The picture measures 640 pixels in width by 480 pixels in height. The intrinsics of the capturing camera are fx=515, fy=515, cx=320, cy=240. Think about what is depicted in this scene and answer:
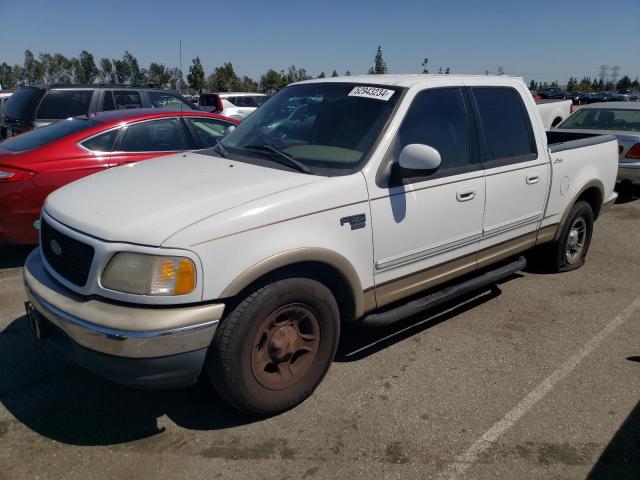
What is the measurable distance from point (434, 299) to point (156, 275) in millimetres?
2014

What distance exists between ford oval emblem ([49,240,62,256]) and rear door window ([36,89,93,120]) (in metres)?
5.93

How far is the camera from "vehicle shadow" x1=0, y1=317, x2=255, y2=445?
2854mm

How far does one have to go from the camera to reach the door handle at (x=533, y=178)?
13.9 ft

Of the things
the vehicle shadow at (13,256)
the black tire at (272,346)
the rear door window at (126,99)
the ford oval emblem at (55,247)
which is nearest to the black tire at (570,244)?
the black tire at (272,346)

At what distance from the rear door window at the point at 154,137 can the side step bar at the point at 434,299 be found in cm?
364

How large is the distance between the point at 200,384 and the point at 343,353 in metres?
1.03

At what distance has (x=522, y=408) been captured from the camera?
10.2 ft

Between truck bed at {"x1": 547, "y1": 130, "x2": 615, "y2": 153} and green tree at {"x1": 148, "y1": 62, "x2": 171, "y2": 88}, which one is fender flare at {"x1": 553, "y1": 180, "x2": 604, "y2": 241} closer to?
truck bed at {"x1": 547, "y1": 130, "x2": 615, "y2": 153}

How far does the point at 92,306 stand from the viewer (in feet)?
8.28

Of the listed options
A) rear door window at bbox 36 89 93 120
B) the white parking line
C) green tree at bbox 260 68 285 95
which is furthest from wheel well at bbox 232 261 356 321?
green tree at bbox 260 68 285 95

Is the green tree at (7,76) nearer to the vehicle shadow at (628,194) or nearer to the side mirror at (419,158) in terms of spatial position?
the vehicle shadow at (628,194)

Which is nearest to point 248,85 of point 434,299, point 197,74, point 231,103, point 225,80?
point 225,80

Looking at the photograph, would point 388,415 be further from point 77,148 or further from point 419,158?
point 77,148

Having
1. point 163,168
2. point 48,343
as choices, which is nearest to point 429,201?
point 163,168
